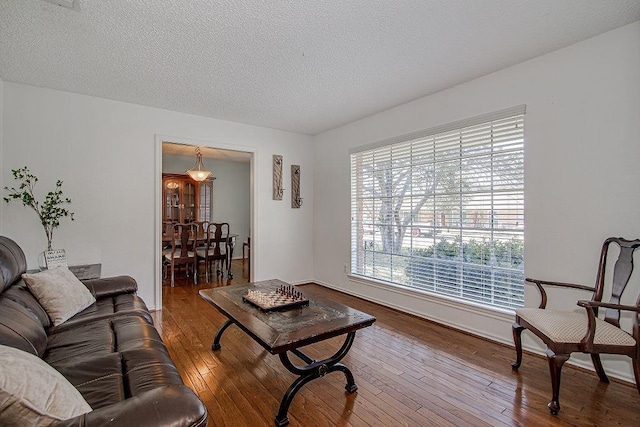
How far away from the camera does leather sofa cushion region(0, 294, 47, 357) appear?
1.33 m

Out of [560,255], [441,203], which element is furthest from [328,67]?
[560,255]

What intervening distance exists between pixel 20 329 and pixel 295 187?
3783 millimetres

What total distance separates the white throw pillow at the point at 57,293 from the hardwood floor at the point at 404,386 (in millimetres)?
843

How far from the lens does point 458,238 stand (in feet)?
10.2

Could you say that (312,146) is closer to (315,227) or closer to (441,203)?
(315,227)

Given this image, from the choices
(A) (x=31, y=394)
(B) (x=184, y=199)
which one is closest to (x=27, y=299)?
(A) (x=31, y=394)

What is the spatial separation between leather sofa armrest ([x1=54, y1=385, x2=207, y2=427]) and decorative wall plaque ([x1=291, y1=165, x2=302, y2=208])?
156 inches

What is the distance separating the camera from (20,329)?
4.85 ft

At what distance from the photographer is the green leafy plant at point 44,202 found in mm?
2959

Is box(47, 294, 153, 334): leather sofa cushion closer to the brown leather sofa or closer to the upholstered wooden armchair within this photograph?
the brown leather sofa

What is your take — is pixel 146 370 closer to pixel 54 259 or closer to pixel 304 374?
pixel 304 374

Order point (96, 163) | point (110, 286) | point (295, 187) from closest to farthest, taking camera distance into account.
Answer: point (110, 286) → point (96, 163) → point (295, 187)

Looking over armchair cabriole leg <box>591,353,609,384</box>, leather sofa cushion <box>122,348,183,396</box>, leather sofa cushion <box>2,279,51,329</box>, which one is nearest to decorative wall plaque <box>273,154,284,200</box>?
leather sofa cushion <box>2,279,51,329</box>

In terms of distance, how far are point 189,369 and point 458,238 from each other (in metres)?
2.77
